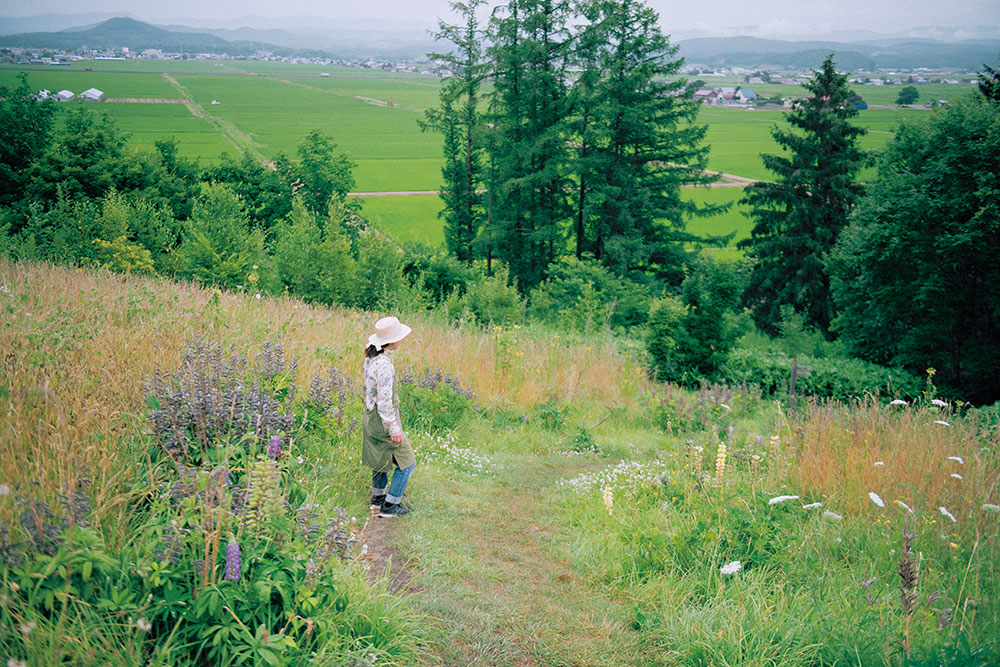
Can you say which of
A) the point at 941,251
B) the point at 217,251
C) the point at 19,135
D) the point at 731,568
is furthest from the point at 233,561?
the point at 19,135

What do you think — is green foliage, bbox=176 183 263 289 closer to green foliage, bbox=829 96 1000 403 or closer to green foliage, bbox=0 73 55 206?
green foliage, bbox=0 73 55 206

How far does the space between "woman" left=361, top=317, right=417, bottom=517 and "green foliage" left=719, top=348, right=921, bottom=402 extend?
10.5 m

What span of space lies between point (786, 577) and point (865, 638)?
2.69 ft

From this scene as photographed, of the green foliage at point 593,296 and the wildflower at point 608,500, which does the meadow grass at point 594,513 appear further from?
the green foliage at point 593,296

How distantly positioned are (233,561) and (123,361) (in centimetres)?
296

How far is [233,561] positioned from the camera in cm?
300

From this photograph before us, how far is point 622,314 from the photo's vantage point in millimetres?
24453

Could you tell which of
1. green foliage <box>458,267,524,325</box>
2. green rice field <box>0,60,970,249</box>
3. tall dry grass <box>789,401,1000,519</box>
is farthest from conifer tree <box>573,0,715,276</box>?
tall dry grass <box>789,401,1000,519</box>

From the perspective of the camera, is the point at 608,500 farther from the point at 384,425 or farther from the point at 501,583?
the point at 384,425

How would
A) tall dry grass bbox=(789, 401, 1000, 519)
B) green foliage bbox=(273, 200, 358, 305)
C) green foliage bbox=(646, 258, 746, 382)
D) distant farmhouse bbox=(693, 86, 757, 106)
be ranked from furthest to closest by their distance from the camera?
1. distant farmhouse bbox=(693, 86, 757, 106)
2. green foliage bbox=(273, 200, 358, 305)
3. green foliage bbox=(646, 258, 746, 382)
4. tall dry grass bbox=(789, 401, 1000, 519)

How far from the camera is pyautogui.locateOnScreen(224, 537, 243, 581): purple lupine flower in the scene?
2.98 metres

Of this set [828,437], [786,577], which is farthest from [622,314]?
[786,577]

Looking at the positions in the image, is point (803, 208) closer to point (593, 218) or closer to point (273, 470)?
point (593, 218)

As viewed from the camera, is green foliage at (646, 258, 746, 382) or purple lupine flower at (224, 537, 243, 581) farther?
green foliage at (646, 258, 746, 382)
